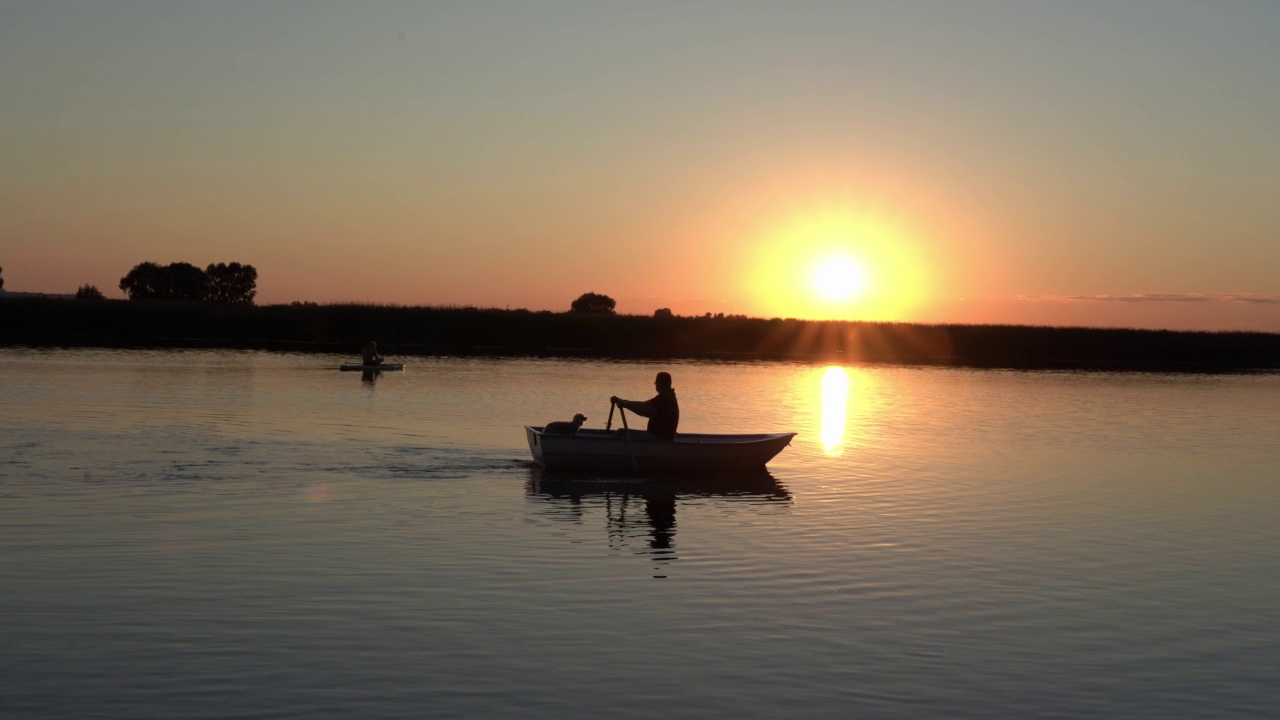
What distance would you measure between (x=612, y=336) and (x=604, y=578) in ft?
290

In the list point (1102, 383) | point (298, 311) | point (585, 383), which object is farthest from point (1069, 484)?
point (298, 311)

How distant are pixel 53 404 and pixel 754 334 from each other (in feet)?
258

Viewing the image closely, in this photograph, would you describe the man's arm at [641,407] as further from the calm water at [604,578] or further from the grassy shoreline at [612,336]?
the grassy shoreline at [612,336]

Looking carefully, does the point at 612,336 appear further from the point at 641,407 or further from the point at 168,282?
the point at 168,282

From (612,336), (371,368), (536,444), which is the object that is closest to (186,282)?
(612,336)

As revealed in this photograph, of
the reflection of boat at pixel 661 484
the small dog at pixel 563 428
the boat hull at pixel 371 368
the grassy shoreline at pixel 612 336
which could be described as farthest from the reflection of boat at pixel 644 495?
the grassy shoreline at pixel 612 336

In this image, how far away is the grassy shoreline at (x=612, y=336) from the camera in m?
94.5

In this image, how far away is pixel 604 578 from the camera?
1583 centimetres

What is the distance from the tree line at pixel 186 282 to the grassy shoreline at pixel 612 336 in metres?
91.9

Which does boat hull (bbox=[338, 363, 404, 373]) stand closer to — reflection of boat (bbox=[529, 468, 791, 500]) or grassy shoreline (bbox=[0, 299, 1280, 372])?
grassy shoreline (bbox=[0, 299, 1280, 372])

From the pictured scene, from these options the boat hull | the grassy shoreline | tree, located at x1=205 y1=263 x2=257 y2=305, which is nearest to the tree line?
tree, located at x1=205 y1=263 x2=257 y2=305

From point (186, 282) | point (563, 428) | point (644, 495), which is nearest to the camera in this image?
point (644, 495)

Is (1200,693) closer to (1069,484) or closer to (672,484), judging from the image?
(672,484)

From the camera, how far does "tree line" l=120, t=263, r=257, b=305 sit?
189m
